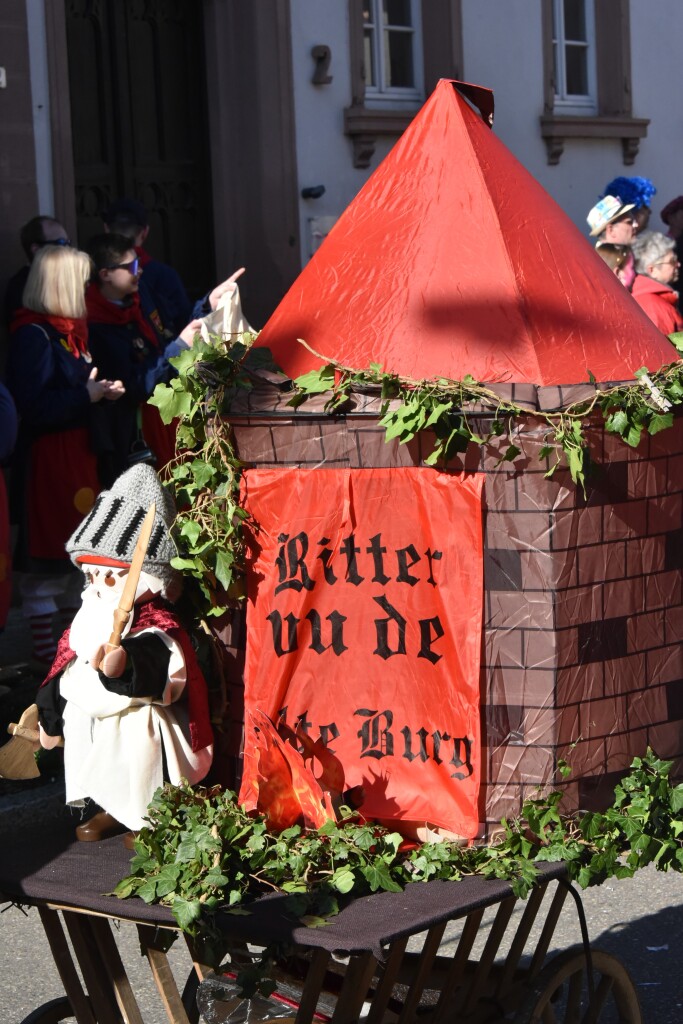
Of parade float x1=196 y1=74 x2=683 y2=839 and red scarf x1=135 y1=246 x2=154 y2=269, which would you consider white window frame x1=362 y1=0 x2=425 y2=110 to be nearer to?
red scarf x1=135 y1=246 x2=154 y2=269

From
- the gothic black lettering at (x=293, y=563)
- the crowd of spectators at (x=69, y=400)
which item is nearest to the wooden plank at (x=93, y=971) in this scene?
the gothic black lettering at (x=293, y=563)

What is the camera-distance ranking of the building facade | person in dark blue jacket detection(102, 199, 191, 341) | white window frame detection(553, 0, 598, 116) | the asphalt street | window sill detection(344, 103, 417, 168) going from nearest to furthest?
A: the asphalt street, person in dark blue jacket detection(102, 199, 191, 341), the building facade, window sill detection(344, 103, 417, 168), white window frame detection(553, 0, 598, 116)

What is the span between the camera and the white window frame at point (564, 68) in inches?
461

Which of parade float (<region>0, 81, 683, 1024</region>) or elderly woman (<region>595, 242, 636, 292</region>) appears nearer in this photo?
parade float (<region>0, 81, 683, 1024</region>)

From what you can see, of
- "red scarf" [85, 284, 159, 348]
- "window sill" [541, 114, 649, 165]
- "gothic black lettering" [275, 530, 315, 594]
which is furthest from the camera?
"window sill" [541, 114, 649, 165]

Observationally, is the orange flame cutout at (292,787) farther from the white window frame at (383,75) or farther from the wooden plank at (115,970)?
the white window frame at (383,75)

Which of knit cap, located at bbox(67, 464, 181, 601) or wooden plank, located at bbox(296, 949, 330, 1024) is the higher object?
knit cap, located at bbox(67, 464, 181, 601)

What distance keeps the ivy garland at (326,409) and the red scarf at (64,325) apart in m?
3.06

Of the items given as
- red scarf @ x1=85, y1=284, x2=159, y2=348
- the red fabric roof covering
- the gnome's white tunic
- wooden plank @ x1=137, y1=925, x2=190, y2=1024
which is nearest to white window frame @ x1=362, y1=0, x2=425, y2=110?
red scarf @ x1=85, y1=284, x2=159, y2=348


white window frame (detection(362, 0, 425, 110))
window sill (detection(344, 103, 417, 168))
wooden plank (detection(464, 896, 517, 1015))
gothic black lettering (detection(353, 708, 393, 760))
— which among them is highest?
white window frame (detection(362, 0, 425, 110))

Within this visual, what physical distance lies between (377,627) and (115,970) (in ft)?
2.88

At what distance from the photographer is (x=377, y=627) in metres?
3.05

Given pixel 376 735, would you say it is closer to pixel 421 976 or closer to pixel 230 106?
pixel 421 976

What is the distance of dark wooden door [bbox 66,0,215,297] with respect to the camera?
358 inches
